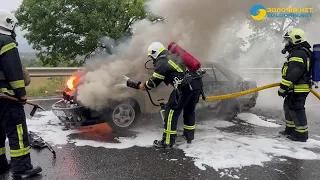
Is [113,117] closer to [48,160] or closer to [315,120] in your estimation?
[48,160]

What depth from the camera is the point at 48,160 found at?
4.50 meters

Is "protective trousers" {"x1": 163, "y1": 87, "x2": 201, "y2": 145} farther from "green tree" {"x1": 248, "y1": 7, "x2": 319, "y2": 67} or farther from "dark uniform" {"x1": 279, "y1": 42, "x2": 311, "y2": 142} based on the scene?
"green tree" {"x1": 248, "y1": 7, "x2": 319, "y2": 67}

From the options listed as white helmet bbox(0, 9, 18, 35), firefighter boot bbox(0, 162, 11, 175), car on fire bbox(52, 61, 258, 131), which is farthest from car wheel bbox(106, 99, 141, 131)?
white helmet bbox(0, 9, 18, 35)

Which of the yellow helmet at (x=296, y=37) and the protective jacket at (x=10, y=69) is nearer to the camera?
the protective jacket at (x=10, y=69)

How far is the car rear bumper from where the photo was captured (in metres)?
5.60

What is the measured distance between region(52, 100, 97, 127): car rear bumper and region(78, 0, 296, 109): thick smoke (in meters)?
0.15

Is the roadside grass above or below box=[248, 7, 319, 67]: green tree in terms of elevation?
below

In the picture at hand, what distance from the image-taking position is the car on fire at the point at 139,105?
18.7 feet

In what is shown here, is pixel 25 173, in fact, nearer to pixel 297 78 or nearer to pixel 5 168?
pixel 5 168

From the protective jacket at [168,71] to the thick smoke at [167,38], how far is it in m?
1.15

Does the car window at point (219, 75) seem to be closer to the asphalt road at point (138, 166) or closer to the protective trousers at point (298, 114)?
the protective trousers at point (298, 114)

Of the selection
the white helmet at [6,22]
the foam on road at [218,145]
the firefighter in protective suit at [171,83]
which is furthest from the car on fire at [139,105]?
the white helmet at [6,22]

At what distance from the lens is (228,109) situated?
7086 mm

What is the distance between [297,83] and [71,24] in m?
9.09
